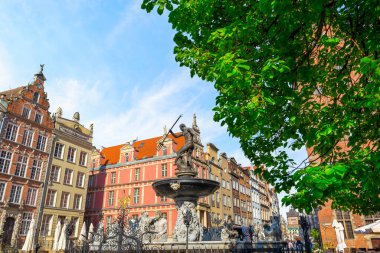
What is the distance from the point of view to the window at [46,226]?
27209mm

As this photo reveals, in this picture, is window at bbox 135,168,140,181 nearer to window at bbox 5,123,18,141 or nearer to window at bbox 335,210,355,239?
window at bbox 5,123,18,141

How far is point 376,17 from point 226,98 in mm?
2816

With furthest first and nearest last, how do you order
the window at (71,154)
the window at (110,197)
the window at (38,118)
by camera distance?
1. the window at (110,197)
2. the window at (71,154)
3. the window at (38,118)

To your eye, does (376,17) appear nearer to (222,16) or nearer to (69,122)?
(222,16)

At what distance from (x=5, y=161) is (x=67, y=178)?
750 cm

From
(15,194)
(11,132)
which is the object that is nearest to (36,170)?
(15,194)

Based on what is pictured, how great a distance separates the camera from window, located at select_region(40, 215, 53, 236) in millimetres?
27209

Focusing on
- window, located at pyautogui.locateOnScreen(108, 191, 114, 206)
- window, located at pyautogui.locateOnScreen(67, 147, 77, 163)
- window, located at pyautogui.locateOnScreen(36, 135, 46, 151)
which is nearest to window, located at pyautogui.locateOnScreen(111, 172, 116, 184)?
window, located at pyautogui.locateOnScreen(108, 191, 114, 206)

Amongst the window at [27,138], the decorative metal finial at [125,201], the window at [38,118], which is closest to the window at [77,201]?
the decorative metal finial at [125,201]

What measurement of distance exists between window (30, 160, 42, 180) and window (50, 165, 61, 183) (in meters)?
1.52

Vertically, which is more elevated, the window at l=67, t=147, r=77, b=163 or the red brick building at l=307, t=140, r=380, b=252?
the window at l=67, t=147, r=77, b=163

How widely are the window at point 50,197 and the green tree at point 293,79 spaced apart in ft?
92.7

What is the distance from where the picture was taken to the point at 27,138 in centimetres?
2738

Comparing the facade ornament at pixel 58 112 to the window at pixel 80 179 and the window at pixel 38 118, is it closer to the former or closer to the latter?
the window at pixel 38 118
